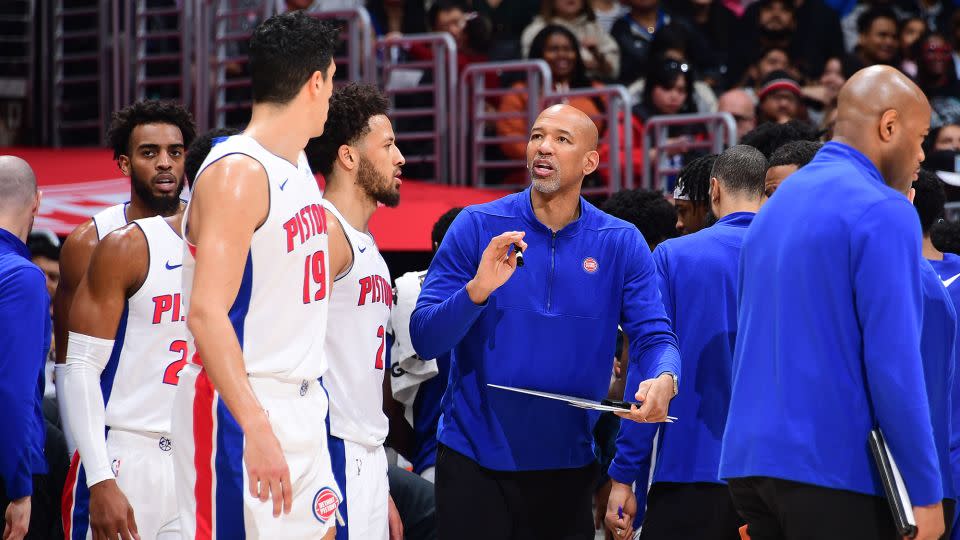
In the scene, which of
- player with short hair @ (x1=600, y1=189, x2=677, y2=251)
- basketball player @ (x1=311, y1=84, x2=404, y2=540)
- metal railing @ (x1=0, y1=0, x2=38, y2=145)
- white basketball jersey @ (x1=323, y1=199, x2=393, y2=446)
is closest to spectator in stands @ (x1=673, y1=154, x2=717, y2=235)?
player with short hair @ (x1=600, y1=189, x2=677, y2=251)

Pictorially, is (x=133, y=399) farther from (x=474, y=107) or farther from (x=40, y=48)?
(x=40, y=48)

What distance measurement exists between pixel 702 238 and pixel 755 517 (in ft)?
4.81

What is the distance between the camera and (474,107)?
439 inches

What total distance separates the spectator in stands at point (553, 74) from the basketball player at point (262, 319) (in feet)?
24.9

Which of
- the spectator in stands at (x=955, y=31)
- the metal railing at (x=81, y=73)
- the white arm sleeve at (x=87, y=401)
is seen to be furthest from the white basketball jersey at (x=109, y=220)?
the spectator in stands at (x=955, y=31)

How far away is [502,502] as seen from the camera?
15.3 feet

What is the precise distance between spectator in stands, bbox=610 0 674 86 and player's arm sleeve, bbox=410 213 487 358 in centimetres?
736

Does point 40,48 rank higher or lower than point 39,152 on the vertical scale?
higher

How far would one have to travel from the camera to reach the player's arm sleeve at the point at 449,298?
4.46m

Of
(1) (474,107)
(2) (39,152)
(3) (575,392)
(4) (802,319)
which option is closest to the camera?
(4) (802,319)

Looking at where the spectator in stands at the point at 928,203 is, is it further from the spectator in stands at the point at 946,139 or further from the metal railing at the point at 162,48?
the metal railing at the point at 162,48

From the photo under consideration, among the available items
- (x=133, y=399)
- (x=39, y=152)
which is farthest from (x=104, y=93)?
(x=133, y=399)

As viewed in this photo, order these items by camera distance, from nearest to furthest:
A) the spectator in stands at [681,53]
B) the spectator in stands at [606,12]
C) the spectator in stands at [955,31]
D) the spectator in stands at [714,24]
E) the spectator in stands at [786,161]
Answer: the spectator in stands at [786,161]
the spectator in stands at [681,53]
the spectator in stands at [606,12]
the spectator in stands at [714,24]
the spectator in stands at [955,31]

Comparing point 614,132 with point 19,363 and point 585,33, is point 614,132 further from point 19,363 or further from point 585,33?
point 19,363
